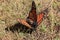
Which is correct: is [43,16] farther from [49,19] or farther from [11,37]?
[11,37]

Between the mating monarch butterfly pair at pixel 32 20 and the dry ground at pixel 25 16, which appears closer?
the mating monarch butterfly pair at pixel 32 20

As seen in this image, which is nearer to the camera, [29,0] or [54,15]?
[54,15]

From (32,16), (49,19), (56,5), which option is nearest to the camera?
(32,16)

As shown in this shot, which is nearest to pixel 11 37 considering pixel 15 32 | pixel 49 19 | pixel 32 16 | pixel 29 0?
pixel 15 32

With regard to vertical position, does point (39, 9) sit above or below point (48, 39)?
above

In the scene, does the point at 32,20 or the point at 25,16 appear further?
the point at 25,16

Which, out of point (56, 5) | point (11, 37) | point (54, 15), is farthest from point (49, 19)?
point (11, 37)

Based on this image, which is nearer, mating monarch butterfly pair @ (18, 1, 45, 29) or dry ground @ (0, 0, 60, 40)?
mating monarch butterfly pair @ (18, 1, 45, 29)

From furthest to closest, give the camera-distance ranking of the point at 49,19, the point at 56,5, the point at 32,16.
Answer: the point at 56,5 → the point at 49,19 → the point at 32,16
